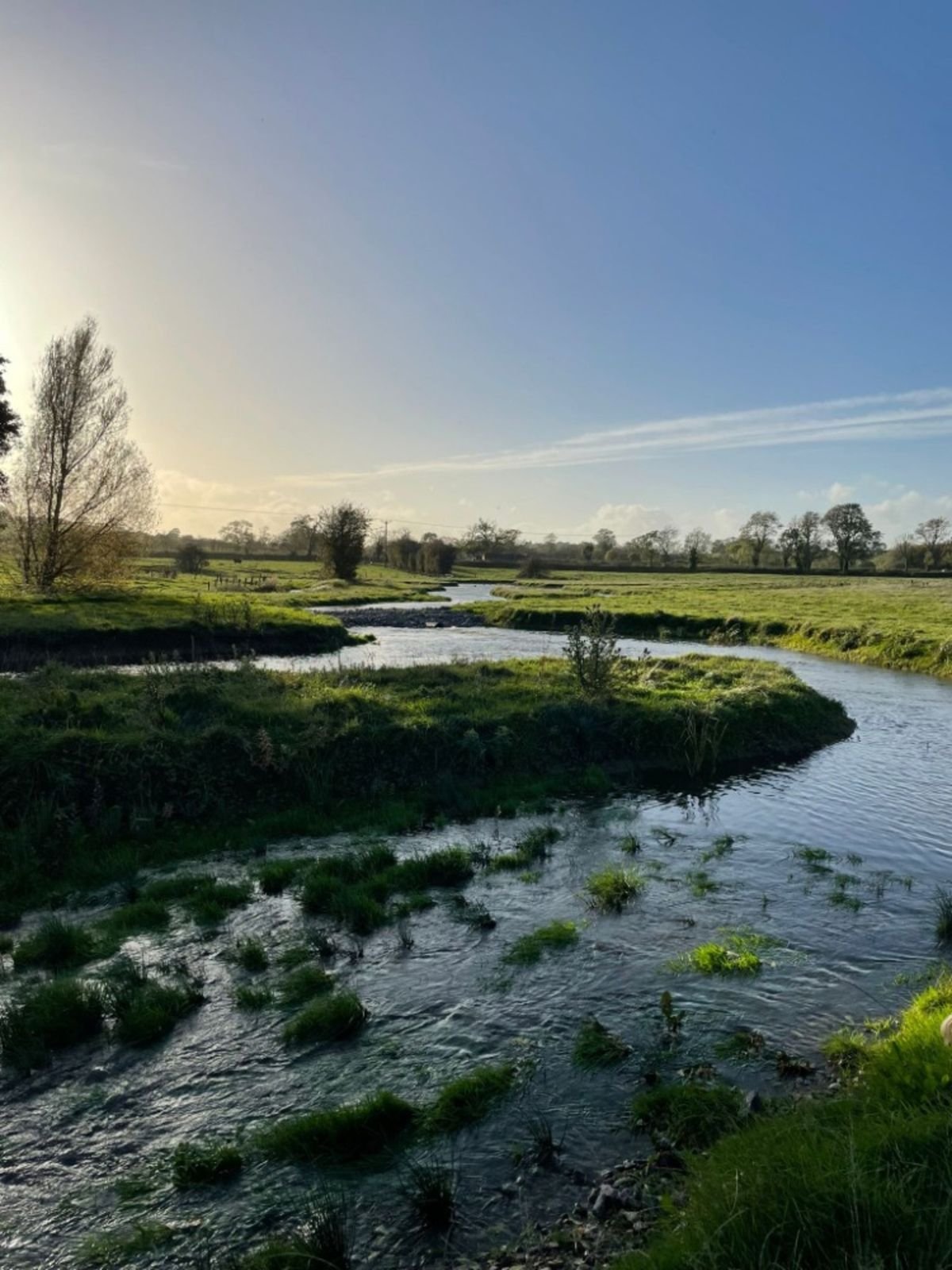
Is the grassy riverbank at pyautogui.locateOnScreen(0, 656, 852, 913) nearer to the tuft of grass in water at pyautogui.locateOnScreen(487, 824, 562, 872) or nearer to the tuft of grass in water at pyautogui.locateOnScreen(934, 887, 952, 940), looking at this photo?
the tuft of grass in water at pyautogui.locateOnScreen(487, 824, 562, 872)

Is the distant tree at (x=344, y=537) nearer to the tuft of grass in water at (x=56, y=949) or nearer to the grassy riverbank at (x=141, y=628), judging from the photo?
the grassy riverbank at (x=141, y=628)

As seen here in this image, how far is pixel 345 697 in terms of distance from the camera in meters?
18.7

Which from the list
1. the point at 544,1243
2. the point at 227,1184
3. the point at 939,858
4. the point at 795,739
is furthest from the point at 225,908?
the point at 795,739

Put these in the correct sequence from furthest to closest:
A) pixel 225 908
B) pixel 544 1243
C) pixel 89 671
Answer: pixel 89 671, pixel 225 908, pixel 544 1243

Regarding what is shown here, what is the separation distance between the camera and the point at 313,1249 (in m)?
4.95

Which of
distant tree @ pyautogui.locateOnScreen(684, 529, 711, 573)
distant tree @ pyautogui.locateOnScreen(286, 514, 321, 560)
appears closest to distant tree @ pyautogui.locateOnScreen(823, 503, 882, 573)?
distant tree @ pyautogui.locateOnScreen(684, 529, 711, 573)

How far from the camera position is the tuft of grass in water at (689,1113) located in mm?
6035

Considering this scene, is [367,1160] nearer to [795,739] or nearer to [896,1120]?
[896,1120]

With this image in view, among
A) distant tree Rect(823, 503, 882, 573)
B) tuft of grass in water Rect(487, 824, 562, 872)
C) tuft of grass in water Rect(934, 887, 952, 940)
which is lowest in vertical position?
tuft of grass in water Rect(487, 824, 562, 872)

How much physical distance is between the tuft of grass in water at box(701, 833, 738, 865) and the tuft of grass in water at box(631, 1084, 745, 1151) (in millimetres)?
6541

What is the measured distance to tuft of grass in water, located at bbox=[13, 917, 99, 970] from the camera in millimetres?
9117

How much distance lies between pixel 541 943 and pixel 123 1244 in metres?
5.53

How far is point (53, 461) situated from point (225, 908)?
47.5m

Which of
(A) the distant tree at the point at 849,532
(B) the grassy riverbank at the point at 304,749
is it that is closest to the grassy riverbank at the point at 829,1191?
(B) the grassy riverbank at the point at 304,749
